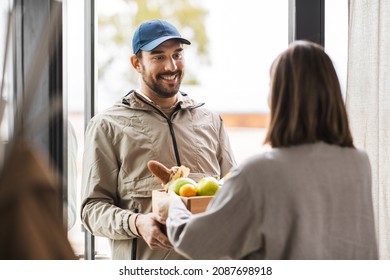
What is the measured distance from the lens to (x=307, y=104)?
49.5 inches

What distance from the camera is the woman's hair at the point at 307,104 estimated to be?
1.25m

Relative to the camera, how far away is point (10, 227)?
1.19ft

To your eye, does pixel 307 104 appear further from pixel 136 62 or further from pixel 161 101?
pixel 136 62

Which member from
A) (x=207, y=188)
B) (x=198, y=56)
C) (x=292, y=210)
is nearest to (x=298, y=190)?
(x=292, y=210)

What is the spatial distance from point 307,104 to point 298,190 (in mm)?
223

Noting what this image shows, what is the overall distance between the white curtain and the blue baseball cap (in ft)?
2.28

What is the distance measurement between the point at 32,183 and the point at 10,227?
0.14ft

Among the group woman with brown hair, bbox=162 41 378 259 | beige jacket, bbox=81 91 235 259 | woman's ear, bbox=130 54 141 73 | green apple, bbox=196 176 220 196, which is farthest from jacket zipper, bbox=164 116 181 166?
woman with brown hair, bbox=162 41 378 259

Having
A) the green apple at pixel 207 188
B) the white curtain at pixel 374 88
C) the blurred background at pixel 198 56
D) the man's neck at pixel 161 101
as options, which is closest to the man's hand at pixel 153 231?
the green apple at pixel 207 188

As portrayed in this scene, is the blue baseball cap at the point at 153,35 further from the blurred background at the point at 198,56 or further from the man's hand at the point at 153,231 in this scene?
the man's hand at the point at 153,231

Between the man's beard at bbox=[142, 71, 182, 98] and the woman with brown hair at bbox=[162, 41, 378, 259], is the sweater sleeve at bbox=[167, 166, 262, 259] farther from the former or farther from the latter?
the man's beard at bbox=[142, 71, 182, 98]

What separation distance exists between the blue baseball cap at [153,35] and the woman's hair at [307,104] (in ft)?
2.98
